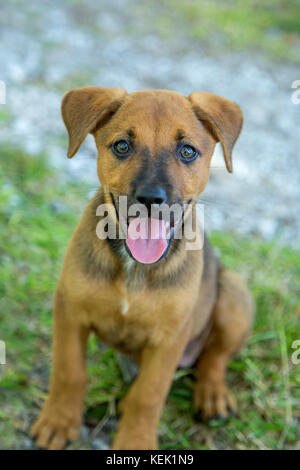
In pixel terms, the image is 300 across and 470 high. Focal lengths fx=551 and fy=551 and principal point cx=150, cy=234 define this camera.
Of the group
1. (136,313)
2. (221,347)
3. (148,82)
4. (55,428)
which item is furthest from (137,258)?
(148,82)

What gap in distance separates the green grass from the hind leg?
7.42 metres

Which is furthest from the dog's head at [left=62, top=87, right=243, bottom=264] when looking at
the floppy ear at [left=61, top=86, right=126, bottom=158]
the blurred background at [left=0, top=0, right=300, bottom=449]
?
the blurred background at [left=0, top=0, right=300, bottom=449]

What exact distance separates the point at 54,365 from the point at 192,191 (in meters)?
1.56

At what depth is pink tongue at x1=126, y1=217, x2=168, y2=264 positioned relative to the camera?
3236mm

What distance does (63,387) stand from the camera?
12.6 ft

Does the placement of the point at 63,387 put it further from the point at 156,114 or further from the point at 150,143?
the point at 156,114

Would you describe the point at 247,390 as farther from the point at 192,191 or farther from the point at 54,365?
the point at 192,191

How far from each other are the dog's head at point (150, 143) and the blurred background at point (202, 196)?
0.57 metres

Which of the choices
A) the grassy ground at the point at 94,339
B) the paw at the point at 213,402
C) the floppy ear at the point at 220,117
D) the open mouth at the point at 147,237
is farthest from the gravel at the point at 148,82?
the open mouth at the point at 147,237

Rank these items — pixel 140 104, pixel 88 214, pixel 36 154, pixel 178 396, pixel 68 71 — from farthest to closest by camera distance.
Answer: pixel 68 71 < pixel 36 154 < pixel 178 396 < pixel 88 214 < pixel 140 104

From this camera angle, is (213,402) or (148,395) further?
(213,402)

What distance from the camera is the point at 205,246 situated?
4.09m

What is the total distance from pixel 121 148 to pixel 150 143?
189mm

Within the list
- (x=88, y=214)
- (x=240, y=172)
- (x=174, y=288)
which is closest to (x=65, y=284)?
(x=88, y=214)
